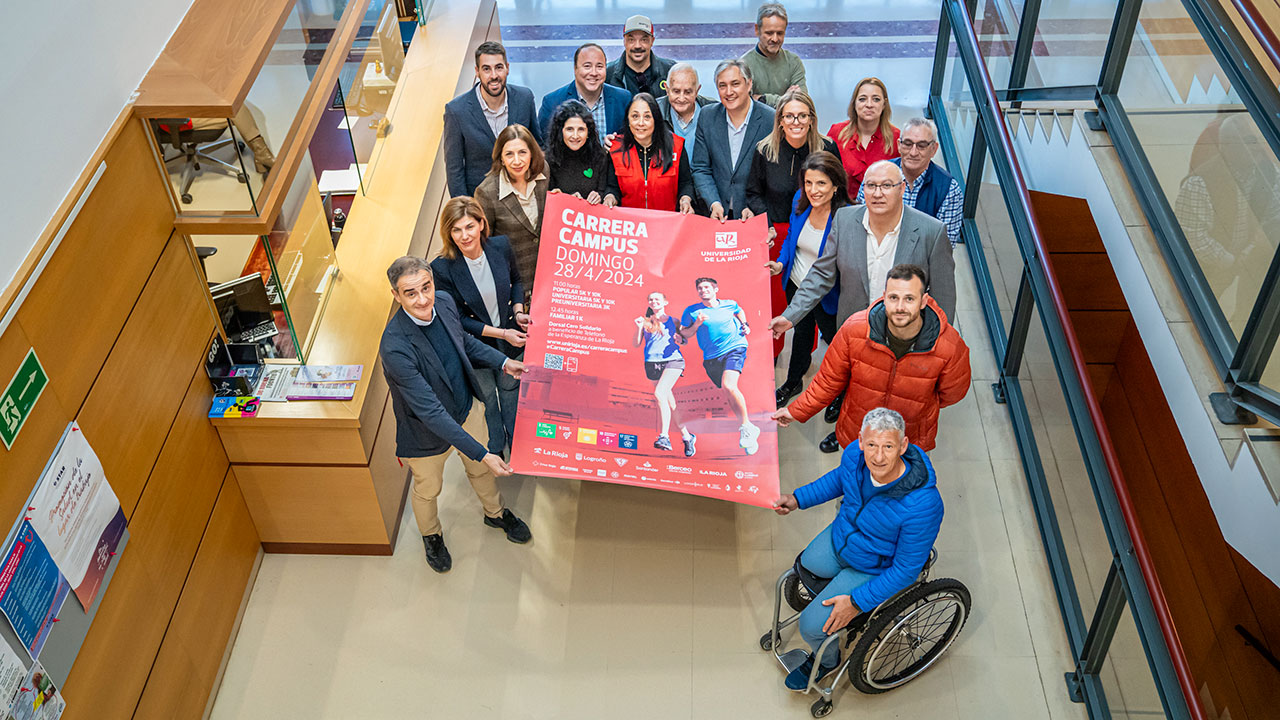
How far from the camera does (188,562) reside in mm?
4492

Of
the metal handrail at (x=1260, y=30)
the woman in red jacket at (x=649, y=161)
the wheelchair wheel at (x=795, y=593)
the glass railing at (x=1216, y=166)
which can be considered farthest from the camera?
the woman in red jacket at (x=649, y=161)

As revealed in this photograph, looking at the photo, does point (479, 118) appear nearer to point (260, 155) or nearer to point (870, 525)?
point (260, 155)

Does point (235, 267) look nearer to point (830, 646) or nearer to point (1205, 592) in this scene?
point (830, 646)

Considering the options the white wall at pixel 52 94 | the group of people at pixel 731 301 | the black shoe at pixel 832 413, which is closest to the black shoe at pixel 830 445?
the group of people at pixel 731 301

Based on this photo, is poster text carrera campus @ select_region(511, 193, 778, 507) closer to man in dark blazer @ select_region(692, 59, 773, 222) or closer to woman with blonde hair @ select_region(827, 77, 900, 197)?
man in dark blazer @ select_region(692, 59, 773, 222)

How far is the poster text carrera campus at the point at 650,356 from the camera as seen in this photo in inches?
173

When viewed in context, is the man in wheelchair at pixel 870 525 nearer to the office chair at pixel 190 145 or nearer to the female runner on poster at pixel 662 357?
the female runner on poster at pixel 662 357

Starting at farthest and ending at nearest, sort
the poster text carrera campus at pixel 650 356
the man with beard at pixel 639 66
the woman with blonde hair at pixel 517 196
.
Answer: the man with beard at pixel 639 66 → the woman with blonde hair at pixel 517 196 → the poster text carrera campus at pixel 650 356

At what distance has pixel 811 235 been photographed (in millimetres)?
5027

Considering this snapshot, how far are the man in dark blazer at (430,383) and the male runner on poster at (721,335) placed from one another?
800mm

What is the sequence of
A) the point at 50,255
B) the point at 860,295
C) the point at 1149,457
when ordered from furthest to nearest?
the point at 1149,457, the point at 860,295, the point at 50,255

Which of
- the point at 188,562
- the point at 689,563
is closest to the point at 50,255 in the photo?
the point at 188,562

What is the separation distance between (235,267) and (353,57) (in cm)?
189

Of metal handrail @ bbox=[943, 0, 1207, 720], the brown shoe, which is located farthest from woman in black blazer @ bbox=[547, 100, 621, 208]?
metal handrail @ bbox=[943, 0, 1207, 720]
